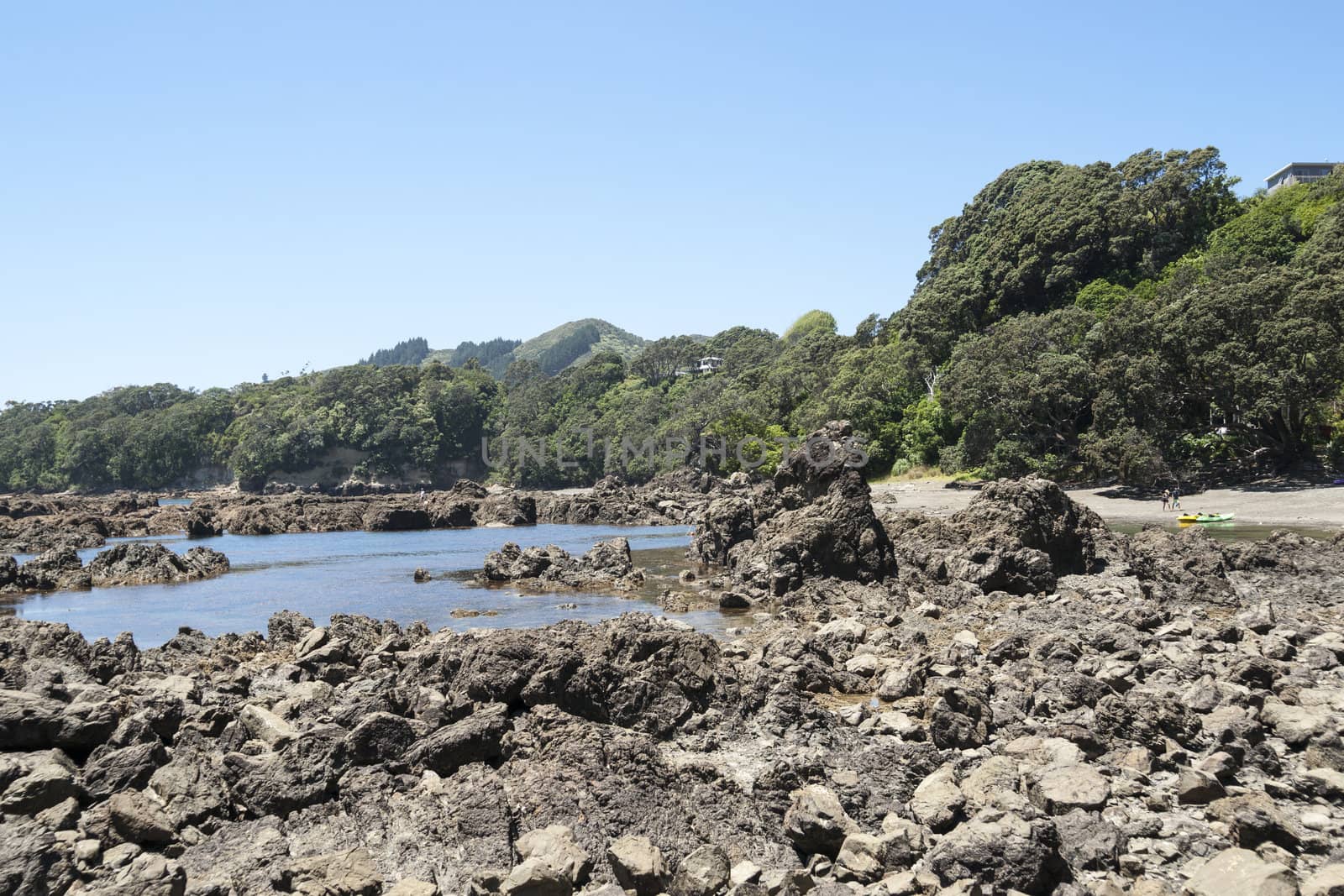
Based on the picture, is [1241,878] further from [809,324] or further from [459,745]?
[809,324]

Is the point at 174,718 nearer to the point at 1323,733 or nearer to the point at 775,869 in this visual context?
the point at 775,869

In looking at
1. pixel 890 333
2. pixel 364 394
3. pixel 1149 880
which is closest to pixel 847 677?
pixel 1149 880

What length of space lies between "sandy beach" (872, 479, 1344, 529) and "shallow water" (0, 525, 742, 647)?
53.9 ft

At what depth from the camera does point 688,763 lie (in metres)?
11.9

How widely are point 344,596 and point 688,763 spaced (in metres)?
27.4

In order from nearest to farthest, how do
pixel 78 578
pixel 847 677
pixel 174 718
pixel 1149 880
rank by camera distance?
pixel 1149 880 → pixel 174 718 → pixel 847 677 → pixel 78 578

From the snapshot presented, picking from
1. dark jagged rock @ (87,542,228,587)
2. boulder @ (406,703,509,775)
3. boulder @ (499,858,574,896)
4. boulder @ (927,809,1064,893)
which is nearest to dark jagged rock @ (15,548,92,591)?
dark jagged rock @ (87,542,228,587)

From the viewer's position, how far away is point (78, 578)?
137ft

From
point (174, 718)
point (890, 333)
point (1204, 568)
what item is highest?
point (890, 333)

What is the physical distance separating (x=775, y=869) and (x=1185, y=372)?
171ft

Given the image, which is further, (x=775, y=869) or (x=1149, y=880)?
(x=775, y=869)

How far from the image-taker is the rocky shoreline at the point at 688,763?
28.3 feet

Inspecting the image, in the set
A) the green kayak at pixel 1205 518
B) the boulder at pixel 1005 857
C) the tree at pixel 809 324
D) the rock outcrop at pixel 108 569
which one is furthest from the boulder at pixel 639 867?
the tree at pixel 809 324

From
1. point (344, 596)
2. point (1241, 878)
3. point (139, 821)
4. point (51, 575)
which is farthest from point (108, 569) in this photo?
point (1241, 878)
